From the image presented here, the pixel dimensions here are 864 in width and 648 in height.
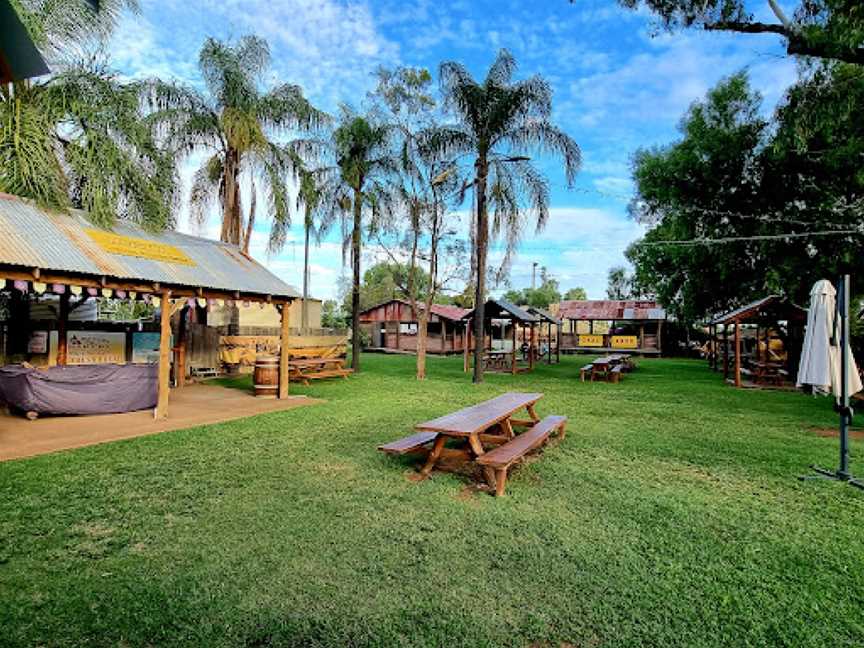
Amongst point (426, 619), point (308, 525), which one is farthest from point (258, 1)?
point (426, 619)

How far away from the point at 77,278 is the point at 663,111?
19.5 meters

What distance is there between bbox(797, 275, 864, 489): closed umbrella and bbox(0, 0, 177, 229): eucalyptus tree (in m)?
11.3

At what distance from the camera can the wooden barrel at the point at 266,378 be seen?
36.3 feet

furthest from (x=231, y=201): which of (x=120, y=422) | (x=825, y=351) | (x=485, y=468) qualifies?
(x=825, y=351)

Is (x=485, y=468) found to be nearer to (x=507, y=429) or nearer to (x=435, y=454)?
(x=435, y=454)

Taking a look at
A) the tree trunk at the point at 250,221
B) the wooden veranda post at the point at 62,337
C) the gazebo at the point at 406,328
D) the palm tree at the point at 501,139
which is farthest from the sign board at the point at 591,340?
the wooden veranda post at the point at 62,337

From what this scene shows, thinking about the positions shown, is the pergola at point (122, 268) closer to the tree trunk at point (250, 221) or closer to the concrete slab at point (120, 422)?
the concrete slab at point (120, 422)

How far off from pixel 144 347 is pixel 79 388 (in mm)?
3991

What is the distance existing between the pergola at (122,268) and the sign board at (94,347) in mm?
209

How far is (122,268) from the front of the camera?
25.4 feet

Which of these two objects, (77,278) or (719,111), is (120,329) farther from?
(719,111)

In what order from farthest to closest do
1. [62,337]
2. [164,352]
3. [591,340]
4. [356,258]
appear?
1. [591,340]
2. [356,258]
3. [62,337]
4. [164,352]

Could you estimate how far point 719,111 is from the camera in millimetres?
18562

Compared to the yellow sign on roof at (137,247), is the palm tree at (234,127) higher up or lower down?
higher up
